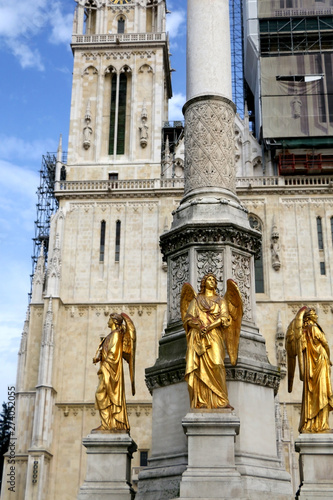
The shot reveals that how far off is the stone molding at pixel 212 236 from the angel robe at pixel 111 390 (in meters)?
1.77

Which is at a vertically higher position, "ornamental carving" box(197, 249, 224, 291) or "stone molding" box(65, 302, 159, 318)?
"stone molding" box(65, 302, 159, 318)

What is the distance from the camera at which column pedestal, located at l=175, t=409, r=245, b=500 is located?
8.22 meters

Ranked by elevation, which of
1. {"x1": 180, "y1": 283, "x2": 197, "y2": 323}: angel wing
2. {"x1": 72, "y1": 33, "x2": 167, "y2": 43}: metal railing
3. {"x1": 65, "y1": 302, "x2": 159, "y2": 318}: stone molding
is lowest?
{"x1": 180, "y1": 283, "x2": 197, "y2": 323}: angel wing

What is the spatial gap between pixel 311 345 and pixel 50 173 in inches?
1260

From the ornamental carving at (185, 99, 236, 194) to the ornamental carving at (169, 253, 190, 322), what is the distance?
4.32 ft

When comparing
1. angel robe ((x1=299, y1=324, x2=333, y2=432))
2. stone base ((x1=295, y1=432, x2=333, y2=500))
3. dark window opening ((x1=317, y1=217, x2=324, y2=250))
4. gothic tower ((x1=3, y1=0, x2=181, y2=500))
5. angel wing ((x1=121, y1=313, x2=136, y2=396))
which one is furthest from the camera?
dark window opening ((x1=317, y1=217, x2=324, y2=250))

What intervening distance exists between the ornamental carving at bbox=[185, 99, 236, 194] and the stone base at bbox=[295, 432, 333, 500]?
13.3 feet

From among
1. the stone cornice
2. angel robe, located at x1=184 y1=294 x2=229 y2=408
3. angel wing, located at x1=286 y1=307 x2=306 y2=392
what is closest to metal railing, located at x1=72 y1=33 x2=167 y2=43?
the stone cornice

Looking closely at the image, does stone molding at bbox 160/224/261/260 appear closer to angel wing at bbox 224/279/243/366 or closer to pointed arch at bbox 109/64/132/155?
angel wing at bbox 224/279/243/366

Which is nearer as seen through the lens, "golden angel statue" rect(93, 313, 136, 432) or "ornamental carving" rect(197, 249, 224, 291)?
"ornamental carving" rect(197, 249, 224, 291)

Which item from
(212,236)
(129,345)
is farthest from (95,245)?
(212,236)

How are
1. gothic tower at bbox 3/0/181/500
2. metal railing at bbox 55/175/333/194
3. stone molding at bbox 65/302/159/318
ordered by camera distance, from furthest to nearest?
1. metal railing at bbox 55/175/333/194
2. stone molding at bbox 65/302/159/318
3. gothic tower at bbox 3/0/181/500

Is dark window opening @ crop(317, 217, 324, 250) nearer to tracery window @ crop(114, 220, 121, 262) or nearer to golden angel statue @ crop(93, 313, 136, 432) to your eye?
tracery window @ crop(114, 220, 121, 262)

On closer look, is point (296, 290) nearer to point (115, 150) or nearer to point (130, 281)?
point (130, 281)
